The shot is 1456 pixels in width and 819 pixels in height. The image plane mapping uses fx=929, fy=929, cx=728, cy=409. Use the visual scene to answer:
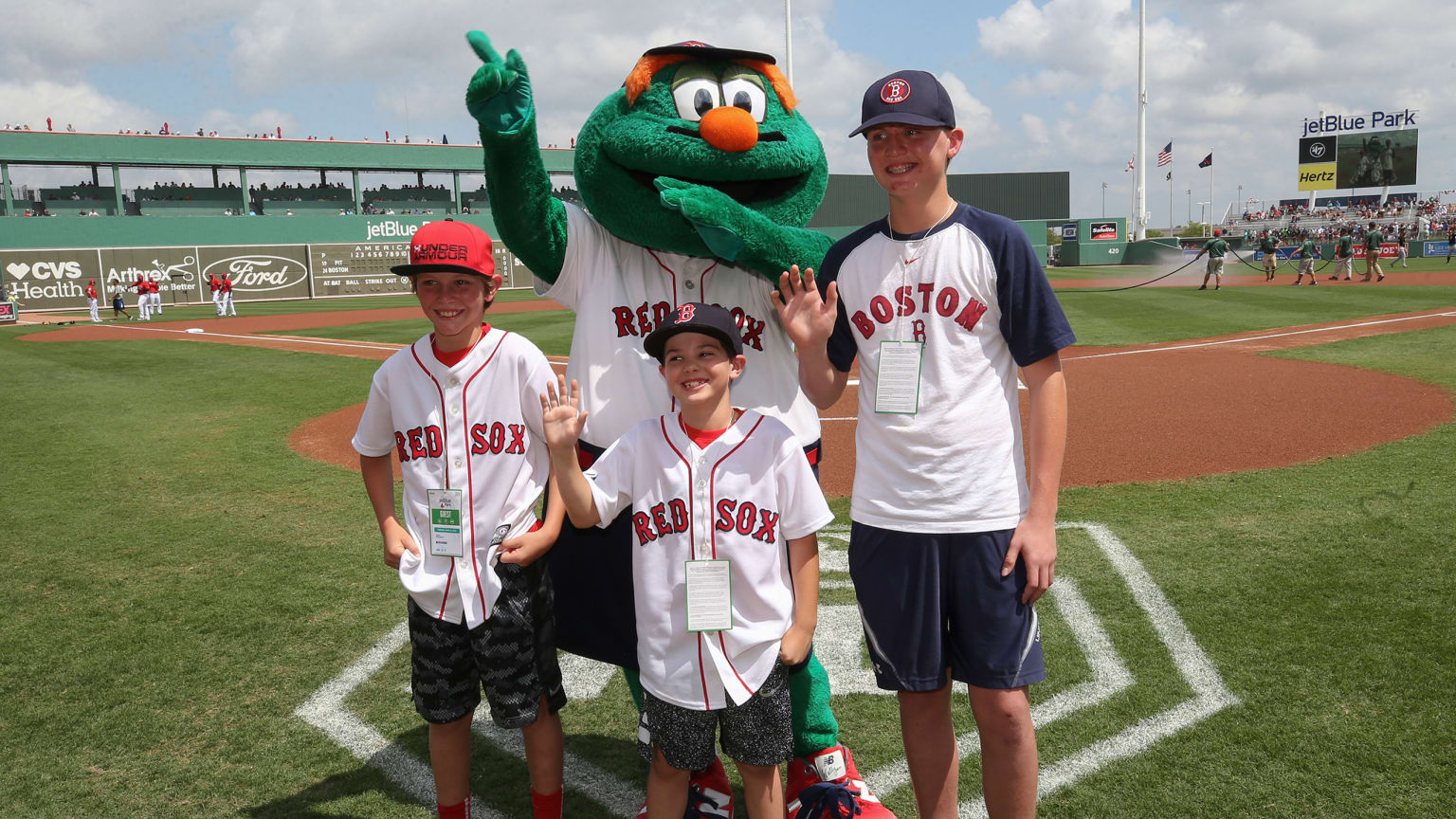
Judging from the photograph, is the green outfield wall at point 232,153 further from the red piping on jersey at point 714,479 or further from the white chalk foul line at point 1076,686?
the red piping on jersey at point 714,479

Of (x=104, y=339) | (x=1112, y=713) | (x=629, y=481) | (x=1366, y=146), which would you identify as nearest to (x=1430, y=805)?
(x=1112, y=713)

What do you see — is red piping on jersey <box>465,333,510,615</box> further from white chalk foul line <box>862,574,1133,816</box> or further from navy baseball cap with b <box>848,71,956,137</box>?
white chalk foul line <box>862,574,1133,816</box>

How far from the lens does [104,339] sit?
68.7ft

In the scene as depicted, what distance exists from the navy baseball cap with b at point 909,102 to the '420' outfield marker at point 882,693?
215 centimetres

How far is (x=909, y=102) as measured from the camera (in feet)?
7.86

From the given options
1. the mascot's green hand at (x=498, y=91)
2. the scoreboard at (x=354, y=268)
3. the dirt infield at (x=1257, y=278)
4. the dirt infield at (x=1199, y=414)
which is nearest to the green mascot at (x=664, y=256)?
the mascot's green hand at (x=498, y=91)

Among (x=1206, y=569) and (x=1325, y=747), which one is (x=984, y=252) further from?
(x=1206, y=569)

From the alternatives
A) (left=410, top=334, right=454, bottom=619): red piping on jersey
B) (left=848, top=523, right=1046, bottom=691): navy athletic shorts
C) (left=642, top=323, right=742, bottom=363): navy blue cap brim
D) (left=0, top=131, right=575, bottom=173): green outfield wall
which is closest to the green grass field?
(left=848, top=523, right=1046, bottom=691): navy athletic shorts

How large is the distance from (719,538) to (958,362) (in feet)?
2.57

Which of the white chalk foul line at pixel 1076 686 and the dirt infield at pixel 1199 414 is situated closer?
the white chalk foul line at pixel 1076 686

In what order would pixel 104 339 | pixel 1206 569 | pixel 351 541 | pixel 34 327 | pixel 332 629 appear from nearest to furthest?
pixel 332 629
pixel 1206 569
pixel 351 541
pixel 104 339
pixel 34 327

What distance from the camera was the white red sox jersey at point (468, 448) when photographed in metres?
2.66

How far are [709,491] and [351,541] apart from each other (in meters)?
4.25

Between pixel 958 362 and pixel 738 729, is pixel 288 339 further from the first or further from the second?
pixel 958 362
